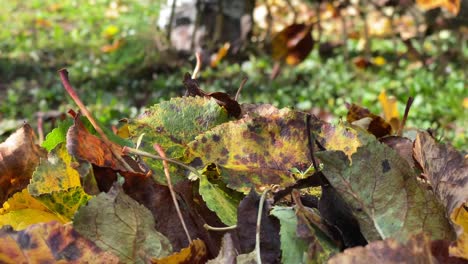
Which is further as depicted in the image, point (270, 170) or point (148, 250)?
point (270, 170)

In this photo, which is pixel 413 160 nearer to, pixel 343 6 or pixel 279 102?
pixel 279 102

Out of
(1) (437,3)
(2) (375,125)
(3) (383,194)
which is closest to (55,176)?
(3) (383,194)

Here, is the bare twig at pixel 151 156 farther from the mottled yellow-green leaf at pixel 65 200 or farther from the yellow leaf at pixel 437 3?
the yellow leaf at pixel 437 3

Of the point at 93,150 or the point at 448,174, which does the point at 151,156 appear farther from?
the point at 448,174

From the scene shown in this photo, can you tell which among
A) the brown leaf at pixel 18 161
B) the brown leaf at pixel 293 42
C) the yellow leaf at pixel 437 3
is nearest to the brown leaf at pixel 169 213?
the brown leaf at pixel 18 161

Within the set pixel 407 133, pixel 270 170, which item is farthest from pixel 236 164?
pixel 407 133

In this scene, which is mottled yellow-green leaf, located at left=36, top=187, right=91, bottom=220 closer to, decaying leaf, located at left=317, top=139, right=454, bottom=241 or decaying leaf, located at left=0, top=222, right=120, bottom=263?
decaying leaf, located at left=0, top=222, right=120, bottom=263
